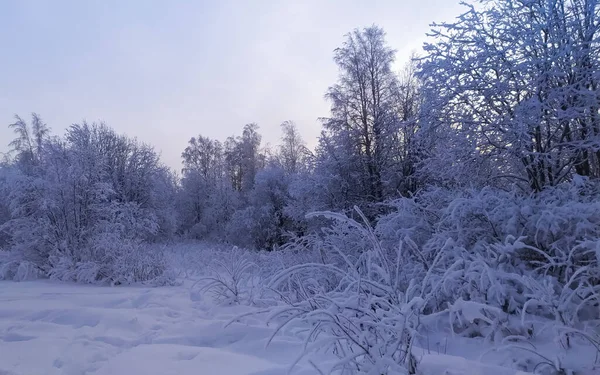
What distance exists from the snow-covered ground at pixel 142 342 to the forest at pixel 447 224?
11.6 inches

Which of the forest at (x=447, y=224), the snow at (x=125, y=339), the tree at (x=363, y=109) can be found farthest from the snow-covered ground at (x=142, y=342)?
the tree at (x=363, y=109)

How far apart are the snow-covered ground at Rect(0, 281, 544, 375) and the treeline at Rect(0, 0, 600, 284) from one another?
356cm

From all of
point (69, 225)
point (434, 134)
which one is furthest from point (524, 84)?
point (69, 225)

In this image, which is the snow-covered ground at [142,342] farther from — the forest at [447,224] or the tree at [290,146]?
the tree at [290,146]

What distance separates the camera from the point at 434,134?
29.2ft

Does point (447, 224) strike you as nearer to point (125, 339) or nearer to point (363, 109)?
point (125, 339)

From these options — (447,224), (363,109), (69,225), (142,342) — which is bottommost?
(142,342)

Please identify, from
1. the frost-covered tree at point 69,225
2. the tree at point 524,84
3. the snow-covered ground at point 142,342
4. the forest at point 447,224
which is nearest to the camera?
the forest at point 447,224

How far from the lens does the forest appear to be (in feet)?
7.88

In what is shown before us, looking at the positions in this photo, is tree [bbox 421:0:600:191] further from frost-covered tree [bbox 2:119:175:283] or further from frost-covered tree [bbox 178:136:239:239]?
frost-covered tree [bbox 178:136:239:239]

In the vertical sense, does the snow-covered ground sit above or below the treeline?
below

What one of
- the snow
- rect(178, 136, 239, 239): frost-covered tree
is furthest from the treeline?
rect(178, 136, 239, 239): frost-covered tree

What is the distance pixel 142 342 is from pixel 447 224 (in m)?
4.67

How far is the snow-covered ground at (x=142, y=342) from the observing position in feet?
9.16
